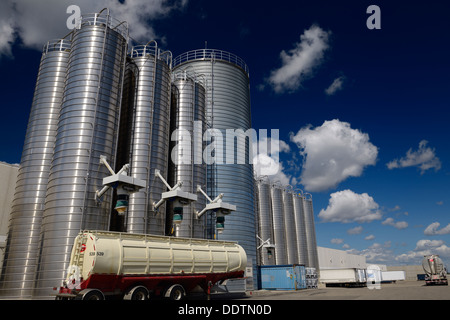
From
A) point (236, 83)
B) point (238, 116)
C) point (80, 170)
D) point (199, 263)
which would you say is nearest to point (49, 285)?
point (80, 170)

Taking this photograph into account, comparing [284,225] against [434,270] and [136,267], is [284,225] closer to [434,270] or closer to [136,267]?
[434,270]

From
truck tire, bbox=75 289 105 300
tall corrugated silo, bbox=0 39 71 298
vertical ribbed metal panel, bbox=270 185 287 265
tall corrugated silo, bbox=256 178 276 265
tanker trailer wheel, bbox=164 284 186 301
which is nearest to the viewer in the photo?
truck tire, bbox=75 289 105 300

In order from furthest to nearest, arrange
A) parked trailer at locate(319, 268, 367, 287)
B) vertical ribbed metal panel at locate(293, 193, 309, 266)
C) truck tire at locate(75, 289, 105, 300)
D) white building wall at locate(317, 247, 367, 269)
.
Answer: white building wall at locate(317, 247, 367, 269)
vertical ribbed metal panel at locate(293, 193, 309, 266)
parked trailer at locate(319, 268, 367, 287)
truck tire at locate(75, 289, 105, 300)

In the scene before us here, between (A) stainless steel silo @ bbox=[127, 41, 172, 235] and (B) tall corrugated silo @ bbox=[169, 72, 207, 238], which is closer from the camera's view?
(A) stainless steel silo @ bbox=[127, 41, 172, 235]

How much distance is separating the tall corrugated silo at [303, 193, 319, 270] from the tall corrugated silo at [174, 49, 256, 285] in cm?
3084

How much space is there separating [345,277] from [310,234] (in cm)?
2446

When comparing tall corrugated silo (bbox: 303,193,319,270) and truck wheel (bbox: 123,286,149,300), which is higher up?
tall corrugated silo (bbox: 303,193,319,270)

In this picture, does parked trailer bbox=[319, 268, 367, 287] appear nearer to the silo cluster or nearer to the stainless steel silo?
the silo cluster

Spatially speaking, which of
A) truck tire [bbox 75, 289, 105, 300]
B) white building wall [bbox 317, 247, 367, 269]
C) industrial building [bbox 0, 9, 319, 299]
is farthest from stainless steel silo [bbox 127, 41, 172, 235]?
white building wall [bbox 317, 247, 367, 269]

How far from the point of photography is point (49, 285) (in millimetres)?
20984

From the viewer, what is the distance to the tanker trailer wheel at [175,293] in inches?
745

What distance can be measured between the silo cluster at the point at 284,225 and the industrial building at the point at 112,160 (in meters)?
14.1

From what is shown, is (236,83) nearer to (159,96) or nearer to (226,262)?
(159,96)

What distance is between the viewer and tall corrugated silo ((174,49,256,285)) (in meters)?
37.9
